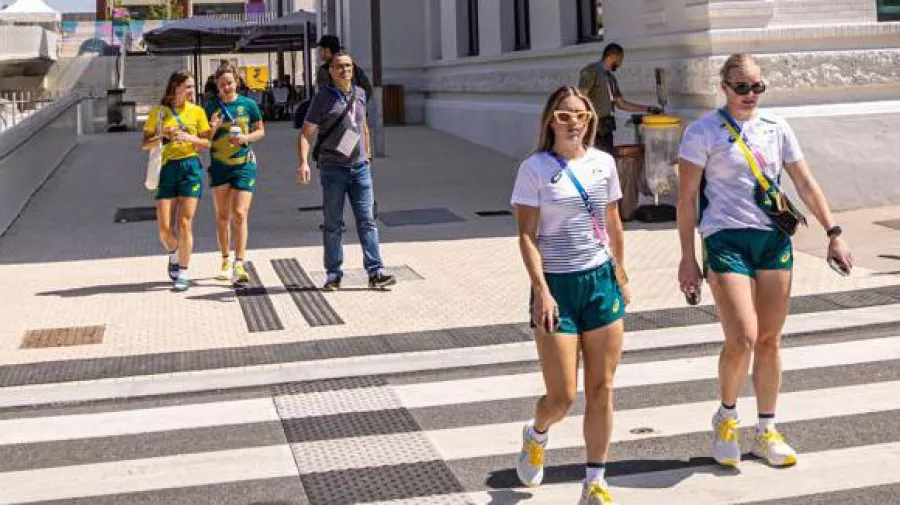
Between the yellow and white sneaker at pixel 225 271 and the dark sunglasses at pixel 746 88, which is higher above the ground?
the dark sunglasses at pixel 746 88

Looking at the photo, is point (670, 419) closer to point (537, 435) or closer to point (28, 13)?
point (537, 435)

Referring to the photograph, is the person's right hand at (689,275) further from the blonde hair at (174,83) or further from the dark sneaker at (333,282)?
the blonde hair at (174,83)

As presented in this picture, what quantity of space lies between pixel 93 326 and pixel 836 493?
6.32 m

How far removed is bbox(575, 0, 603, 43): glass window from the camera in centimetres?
1958

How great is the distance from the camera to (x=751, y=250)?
6.16m

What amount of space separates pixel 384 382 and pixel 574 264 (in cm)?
298

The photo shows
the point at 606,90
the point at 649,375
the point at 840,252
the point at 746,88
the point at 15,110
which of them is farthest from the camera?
the point at 15,110

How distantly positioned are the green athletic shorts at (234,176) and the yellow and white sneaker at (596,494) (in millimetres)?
6792

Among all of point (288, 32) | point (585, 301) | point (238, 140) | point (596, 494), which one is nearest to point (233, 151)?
point (238, 140)

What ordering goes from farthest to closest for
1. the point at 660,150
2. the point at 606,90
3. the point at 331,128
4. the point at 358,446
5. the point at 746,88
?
the point at 606,90, the point at 660,150, the point at 331,128, the point at 358,446, the point at 746,88

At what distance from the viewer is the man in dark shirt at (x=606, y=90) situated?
594 inches

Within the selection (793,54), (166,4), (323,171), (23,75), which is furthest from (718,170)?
(166,4)

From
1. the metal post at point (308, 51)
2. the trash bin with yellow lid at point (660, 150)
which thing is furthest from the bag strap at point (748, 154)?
the metal post at point (308, 51)

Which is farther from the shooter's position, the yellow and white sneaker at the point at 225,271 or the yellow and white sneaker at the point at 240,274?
the yellow and white sneaker at the point at 225,271
